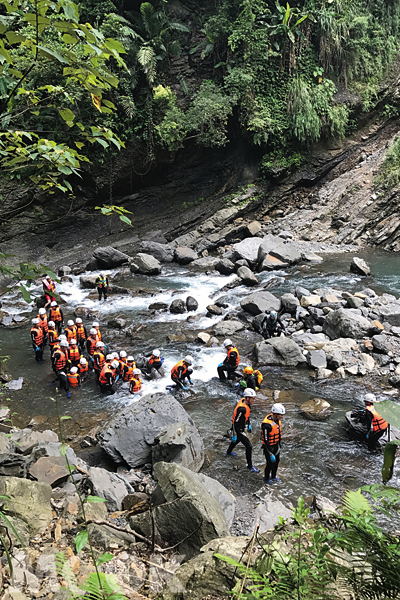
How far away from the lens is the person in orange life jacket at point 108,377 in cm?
930

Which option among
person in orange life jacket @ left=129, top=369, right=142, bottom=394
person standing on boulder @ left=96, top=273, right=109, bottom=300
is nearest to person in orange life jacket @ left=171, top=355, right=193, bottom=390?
person in orange life jacket @ left=129, top=369, right=142, bottom=394

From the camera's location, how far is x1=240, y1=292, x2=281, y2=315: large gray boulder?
13398 mm

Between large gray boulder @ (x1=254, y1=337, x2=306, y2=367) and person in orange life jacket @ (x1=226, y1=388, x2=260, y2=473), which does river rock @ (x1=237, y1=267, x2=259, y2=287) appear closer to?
large gray boulder @ (x1=254, y1=337, x2=306, y2=367)

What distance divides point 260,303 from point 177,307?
3098 millimetres

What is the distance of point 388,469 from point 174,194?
23998mm

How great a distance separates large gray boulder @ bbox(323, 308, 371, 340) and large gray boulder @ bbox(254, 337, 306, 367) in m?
1.69

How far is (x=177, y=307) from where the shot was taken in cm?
1426

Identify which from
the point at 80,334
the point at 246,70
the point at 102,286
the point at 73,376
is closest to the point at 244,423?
the point at 73,376

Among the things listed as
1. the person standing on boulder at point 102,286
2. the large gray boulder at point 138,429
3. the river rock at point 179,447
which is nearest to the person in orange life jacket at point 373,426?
the river rock at point 179,447

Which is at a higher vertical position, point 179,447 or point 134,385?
point 179,447

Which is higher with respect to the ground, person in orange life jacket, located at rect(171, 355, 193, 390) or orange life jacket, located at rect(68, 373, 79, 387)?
person in orange life jacket, located at rect(171, 355, 193, 390)

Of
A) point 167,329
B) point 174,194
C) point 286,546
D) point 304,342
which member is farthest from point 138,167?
point 286,546

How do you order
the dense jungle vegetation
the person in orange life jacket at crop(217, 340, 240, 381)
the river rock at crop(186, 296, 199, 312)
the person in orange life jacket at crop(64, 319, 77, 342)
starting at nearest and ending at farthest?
the person in orange life jacket at crop(217, 340, 240, 381)
the person in orange life jacket at crop(64, 319, 77, 342)
the river rock at crop(186, 296, 199, 312)
the dense jungle vegetation

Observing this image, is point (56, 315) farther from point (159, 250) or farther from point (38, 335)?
point (159, 250)
